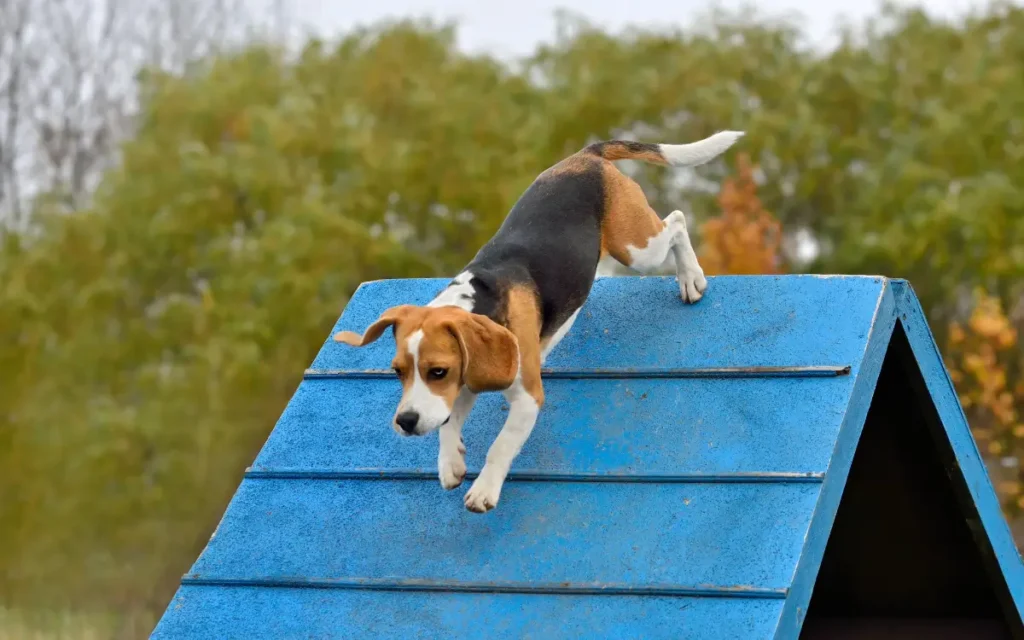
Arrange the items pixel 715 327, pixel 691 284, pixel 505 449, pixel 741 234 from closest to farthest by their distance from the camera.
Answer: pixel 505 449, pixel 715 327, pixel 691 284, pixel 741 234

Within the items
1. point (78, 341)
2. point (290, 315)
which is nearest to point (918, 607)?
point (290, 315)

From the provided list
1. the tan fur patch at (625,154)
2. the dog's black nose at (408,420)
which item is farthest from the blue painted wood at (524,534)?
the tan fur patch at (625,154)

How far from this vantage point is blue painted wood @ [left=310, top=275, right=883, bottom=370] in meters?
4.35

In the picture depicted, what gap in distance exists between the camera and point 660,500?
398 cm

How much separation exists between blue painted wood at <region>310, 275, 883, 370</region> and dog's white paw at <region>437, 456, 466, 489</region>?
61 cm

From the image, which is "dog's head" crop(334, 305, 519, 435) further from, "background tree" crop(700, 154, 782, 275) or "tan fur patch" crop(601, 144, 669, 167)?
"background tree" crop(700, 154, 782, 275)

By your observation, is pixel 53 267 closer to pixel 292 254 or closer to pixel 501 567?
pixel 292 254

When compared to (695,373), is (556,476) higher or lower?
lower

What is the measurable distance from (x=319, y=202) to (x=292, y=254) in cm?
59

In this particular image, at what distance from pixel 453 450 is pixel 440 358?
0.50 m

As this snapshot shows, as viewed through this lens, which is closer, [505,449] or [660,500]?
[660,500]

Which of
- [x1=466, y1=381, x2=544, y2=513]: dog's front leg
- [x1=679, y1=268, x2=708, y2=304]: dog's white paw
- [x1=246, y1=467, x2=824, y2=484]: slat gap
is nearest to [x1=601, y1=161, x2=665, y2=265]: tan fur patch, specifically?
[x1=679, y1=268, x2=708, y2=304]: dog's white paw

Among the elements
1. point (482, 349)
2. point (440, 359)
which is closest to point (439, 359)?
point (440, 359)

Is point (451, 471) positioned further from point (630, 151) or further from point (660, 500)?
point (630, 151)
